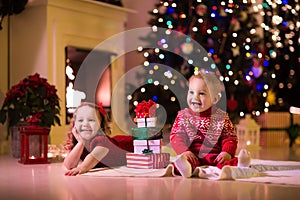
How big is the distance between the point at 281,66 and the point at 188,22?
1.29m

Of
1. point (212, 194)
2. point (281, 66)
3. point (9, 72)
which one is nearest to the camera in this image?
point (212, 194)

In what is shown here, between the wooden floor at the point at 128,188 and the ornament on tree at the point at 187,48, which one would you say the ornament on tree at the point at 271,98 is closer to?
the ornament on tree at the point at 187,48

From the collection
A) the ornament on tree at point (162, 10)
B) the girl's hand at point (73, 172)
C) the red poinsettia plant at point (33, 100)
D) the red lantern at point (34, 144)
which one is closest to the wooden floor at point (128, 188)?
the girl's hand at point (73, 172)

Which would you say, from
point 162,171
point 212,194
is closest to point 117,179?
point 162,171

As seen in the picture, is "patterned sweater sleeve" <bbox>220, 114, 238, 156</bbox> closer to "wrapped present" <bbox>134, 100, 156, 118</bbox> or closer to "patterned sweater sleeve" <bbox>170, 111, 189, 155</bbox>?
"patterned sweater sleeve" <bbox>170, 111, 189, 155</bbox>

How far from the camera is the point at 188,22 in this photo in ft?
12.4

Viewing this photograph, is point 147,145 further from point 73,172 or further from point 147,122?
point 73,172

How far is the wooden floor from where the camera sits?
1831mm

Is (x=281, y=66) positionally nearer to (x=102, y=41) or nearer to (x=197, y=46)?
(x=197, y=46)

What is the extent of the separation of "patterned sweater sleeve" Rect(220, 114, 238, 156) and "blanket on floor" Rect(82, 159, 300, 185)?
4.4 inches

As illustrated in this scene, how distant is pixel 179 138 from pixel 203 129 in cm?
12

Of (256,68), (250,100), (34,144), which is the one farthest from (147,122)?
(256,68)

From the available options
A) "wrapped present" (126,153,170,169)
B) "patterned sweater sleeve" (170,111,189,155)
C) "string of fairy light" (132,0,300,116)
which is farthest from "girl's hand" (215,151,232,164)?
"string of fairy light" (132,0,300,116)

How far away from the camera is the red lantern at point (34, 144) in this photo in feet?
9.95
